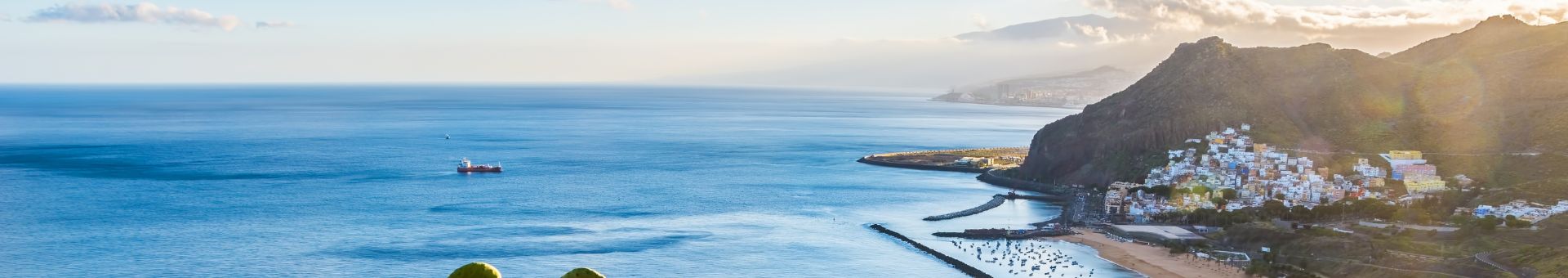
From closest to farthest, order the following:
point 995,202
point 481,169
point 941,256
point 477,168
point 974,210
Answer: point 941,256
point 974,210
point 995,202
point 481,169
point 477,168

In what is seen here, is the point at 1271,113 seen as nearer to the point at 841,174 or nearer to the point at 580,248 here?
the point at 841,174

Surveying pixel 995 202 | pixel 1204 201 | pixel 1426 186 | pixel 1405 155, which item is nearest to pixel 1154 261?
pixel 1204 201

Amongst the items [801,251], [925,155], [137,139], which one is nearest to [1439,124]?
[925,155]

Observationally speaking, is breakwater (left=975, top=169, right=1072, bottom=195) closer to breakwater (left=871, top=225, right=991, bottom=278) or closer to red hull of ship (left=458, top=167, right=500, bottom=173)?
breakwater (left=871, top=225, right=991, bottom=278)

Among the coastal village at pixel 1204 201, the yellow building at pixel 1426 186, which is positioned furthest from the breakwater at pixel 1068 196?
the yellow building at pixel 1426 186

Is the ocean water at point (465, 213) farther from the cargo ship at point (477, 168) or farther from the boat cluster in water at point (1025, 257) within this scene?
the cargo ship at point (477, 168)

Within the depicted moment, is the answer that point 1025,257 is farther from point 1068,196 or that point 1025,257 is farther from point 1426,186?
point 1426,186
